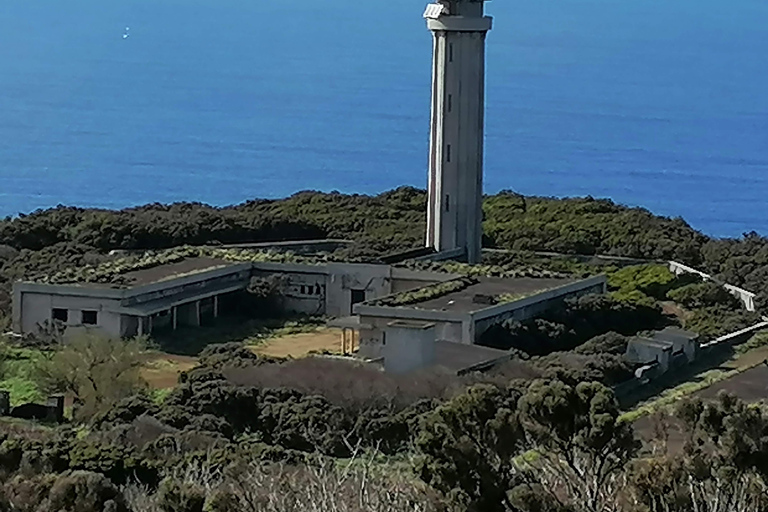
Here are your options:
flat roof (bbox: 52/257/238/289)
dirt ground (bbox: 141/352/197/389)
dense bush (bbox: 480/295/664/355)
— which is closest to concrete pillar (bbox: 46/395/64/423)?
dirt ground (bbox: 141/352/197/389)

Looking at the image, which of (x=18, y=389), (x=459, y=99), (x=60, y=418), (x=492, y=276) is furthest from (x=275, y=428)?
(x=459, y=99)

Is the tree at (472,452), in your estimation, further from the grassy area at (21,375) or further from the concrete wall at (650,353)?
the concrete wall at (650,353)

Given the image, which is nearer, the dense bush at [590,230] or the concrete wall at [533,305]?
the concrete wall at [533,305]

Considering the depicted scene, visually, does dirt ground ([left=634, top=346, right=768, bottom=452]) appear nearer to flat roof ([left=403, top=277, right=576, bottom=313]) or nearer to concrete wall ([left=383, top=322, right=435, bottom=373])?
concrete wall ([left=383, top=322, right=435, bottom=373])

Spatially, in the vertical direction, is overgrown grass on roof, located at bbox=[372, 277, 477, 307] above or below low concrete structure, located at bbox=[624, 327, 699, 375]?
above

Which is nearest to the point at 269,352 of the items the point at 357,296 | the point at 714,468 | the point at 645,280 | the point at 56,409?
the point at 357,296

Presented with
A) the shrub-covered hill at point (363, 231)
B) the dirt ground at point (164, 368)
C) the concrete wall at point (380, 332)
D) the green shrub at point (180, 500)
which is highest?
the shrub-covered hill at point (363, 231)

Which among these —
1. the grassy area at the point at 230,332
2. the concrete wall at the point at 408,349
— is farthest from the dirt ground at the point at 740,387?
the grassy area at the point at 230,332
